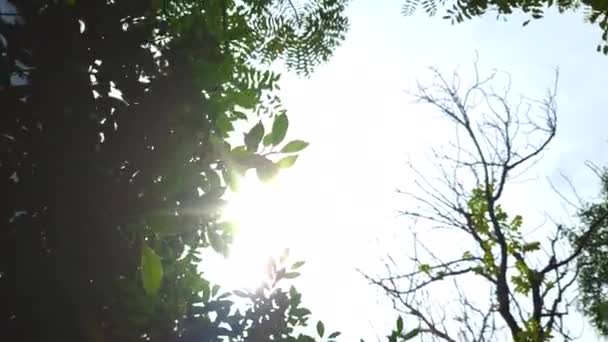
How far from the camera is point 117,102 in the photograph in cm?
231

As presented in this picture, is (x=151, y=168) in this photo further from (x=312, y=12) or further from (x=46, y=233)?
(x=312, y=12)

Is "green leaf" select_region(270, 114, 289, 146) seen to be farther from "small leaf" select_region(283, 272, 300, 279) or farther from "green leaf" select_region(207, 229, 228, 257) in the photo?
"small leaf" select_region(283, 272, 300, 279)

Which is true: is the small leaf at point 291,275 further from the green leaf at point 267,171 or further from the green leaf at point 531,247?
the green leaf at point 531,247

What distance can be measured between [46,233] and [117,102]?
60 cm

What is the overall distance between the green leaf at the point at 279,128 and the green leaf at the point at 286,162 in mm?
53

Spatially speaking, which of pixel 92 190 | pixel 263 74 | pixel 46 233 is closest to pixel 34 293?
pixel 46 233

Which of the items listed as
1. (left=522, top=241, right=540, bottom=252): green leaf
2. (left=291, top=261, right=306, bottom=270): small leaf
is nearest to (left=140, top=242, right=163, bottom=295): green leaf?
(left=291, top=261, right=306, bottom=270): small leaf

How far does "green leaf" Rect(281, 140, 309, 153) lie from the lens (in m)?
1.72

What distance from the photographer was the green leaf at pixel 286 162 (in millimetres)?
Result: 1692

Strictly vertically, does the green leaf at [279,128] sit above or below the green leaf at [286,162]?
above

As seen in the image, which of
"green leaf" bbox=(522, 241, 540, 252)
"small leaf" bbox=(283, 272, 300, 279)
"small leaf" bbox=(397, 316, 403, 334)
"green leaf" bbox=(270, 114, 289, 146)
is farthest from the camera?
"green leaf" bbox=(522, 241, 540, 252)

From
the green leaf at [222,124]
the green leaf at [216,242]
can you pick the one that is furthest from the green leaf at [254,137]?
the green leaf at [222,124]

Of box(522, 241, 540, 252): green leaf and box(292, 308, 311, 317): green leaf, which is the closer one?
A: box(292, 308, 311, 317): green leaf

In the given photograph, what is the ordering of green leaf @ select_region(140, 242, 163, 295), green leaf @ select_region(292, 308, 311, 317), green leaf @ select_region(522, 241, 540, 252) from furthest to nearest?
green leaf @ select_region(522, 241, 540, 252)
green leaf @ select_region(292, 308, 311, 317)
green leaf @ select_region(140, 242, 163, 295)
